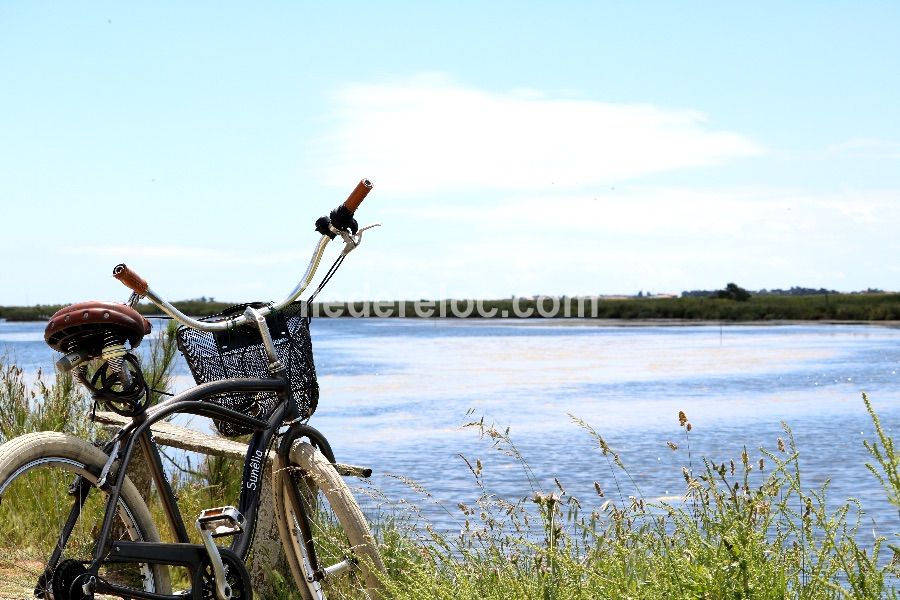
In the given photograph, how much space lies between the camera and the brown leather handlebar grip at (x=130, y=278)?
3.63 m

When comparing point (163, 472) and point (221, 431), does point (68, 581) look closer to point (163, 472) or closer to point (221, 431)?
point (163, 472)

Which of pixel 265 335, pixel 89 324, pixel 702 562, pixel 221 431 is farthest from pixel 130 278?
pixel 702 562

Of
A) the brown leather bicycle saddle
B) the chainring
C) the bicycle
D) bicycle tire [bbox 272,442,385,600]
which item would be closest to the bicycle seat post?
the bicycle

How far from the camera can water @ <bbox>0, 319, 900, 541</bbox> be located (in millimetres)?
9703

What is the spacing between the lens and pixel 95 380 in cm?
355

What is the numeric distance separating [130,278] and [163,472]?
2.11 feet

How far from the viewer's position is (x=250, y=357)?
4160mm

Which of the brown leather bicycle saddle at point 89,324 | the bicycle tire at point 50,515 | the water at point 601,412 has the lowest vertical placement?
the water at point 601,412

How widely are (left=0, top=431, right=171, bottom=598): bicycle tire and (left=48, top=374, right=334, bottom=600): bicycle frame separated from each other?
2.9 inches

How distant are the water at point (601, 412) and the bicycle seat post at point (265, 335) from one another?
0.68 meters

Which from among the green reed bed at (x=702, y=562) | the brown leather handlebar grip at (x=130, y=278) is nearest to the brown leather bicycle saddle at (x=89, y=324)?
the brown leather handlebar grip at (x=130, y=278)

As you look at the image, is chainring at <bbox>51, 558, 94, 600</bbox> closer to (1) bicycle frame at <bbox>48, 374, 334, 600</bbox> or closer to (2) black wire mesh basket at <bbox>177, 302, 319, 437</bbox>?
(1) bicycle frame at <bbox>48, 374, 334, 600</bbox>

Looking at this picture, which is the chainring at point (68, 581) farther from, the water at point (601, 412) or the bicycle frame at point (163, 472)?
the water at point (601, 412)

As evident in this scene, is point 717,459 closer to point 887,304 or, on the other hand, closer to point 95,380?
point 95,380
